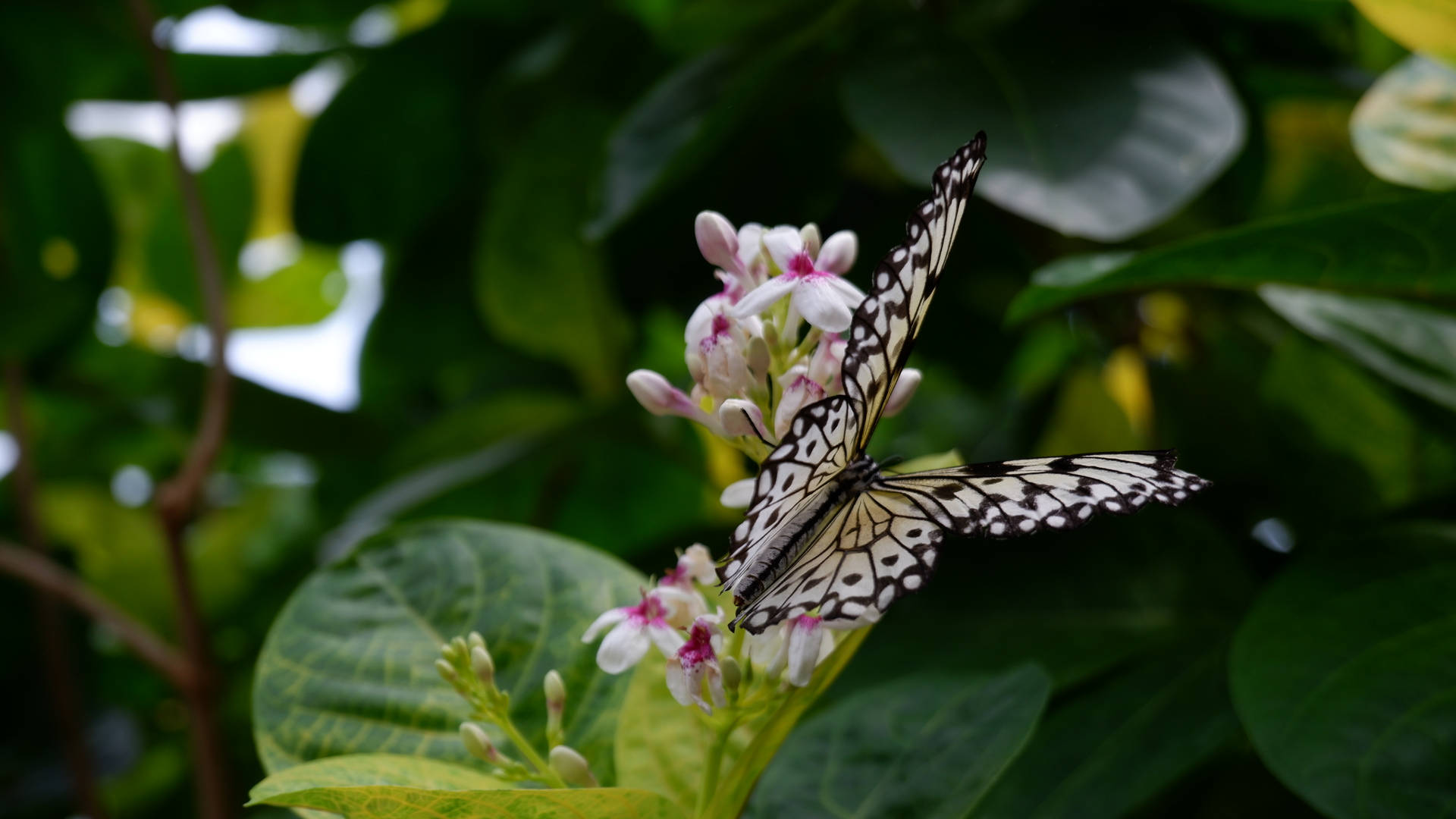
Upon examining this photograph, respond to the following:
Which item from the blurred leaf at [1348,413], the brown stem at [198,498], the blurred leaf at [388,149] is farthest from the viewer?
the blurred leaf at [388,149]

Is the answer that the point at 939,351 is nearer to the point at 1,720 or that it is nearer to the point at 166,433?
the point at 166,433

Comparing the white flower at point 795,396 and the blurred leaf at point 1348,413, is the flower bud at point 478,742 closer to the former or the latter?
the white flower at point 795,396

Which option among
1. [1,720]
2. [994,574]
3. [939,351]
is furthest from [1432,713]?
[1,720]

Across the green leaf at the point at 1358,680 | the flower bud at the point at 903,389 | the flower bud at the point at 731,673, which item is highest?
the flower bud at the point at 903,389

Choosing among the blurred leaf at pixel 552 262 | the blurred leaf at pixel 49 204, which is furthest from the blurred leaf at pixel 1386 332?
the blurred leaf at pixel 49 204

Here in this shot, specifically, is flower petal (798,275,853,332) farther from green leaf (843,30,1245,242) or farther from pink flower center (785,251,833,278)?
green leaf (843,30,1245,242)

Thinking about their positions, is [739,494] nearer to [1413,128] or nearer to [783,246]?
[783,246]

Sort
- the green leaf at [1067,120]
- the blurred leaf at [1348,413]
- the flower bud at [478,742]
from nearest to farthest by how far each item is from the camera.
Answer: the flower bud at [478,742] < the green leaf at [1067,120] < the blurred leaf at [1348,413]
